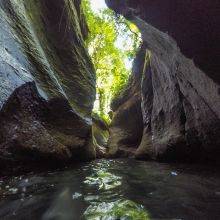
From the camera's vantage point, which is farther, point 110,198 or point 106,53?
point 106,53

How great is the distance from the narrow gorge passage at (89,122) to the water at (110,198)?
1 centimetres

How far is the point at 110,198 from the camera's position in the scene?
3.49m

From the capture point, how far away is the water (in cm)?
279

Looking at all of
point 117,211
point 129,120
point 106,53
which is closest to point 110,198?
point 117,211

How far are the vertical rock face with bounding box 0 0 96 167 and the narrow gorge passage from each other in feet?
0.09

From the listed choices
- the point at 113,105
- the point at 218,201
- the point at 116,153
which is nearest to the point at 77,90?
the point at 116,153

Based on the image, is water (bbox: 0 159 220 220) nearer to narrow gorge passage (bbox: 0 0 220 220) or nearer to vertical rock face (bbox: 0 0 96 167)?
narrow gorge passage (bbox: 0 0 220 220)

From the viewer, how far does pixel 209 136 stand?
6.02m

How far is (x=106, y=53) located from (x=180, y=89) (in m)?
16.7

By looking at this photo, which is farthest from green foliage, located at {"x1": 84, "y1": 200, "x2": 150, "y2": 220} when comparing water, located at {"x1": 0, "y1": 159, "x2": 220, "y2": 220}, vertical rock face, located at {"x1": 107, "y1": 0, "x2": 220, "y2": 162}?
vertical rock face, located at {"x1": 107, "y1": 0, "x2": 220, "y2": 162}

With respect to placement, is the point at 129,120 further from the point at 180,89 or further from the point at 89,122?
the point at 180,89

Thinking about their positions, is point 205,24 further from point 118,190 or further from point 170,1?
point 118,190

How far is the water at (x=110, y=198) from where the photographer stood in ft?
9.17

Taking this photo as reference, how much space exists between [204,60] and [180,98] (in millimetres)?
3051
